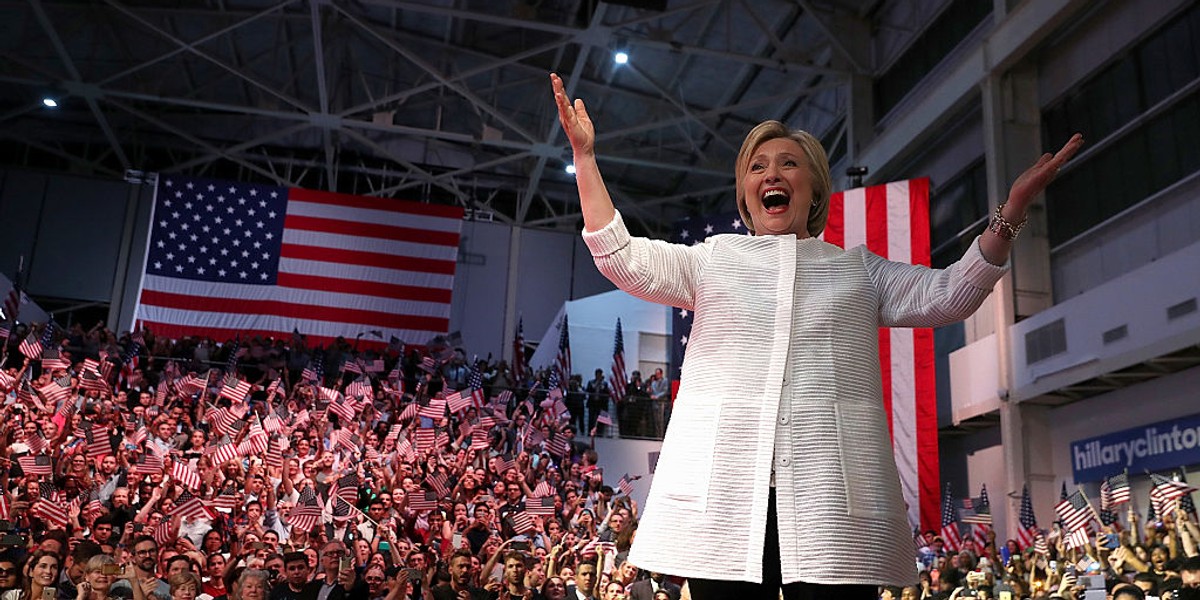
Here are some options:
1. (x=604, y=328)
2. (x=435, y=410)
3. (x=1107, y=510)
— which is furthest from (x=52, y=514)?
(x=604, y=328)

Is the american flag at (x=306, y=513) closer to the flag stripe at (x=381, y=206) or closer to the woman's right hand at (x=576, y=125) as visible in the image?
the woman's right hand at (x=576, y=125)

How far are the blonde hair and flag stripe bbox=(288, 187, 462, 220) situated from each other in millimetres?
17862

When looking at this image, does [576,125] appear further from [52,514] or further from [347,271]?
[347,271]

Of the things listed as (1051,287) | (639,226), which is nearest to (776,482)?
(1051,287)

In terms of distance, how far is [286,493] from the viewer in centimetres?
1007

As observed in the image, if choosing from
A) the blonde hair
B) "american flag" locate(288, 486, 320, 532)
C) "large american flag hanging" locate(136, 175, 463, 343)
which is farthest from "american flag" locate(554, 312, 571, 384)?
the blonde hair

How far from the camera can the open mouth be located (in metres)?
1.95

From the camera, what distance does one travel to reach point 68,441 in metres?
10.6

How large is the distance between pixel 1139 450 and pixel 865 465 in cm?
1163

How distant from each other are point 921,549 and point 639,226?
15.7 m

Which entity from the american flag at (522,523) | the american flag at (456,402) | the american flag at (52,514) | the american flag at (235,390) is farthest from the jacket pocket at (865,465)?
the american flag at (456,402)

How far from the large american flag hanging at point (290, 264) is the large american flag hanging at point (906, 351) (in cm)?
767

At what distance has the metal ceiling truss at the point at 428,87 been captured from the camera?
61.3ft

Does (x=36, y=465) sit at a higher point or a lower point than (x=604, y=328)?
lower
